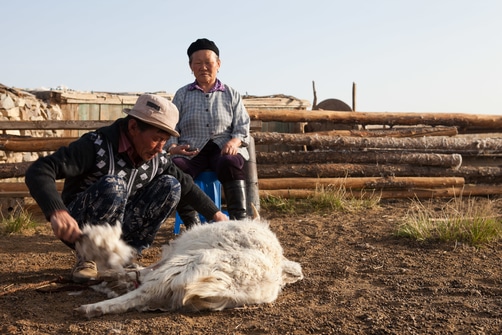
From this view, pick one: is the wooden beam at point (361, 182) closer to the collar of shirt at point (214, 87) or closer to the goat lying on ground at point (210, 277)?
the collar of shirt at point (214, 87)

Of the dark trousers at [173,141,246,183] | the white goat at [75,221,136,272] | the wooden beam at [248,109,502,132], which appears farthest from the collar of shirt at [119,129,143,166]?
the wooden beam at [248,109,502,132]

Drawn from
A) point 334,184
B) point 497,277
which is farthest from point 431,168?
point 497,277

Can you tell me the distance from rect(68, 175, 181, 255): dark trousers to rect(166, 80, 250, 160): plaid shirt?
1.39 meters

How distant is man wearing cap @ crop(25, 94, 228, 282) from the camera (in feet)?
10.5

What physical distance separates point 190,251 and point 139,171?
900mm

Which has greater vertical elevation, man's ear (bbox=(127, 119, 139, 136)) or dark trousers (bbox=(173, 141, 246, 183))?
man's ear (bbox=(127, 119, 139, 136))

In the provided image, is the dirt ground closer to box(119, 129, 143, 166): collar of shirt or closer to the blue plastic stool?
the blue plastic stool

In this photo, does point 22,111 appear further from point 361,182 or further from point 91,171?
point 91,171

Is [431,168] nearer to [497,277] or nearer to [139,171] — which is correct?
[497,277]

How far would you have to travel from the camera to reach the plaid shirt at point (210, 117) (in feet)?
17.1

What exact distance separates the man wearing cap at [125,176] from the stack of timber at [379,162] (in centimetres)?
393

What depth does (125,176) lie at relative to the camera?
3.61m

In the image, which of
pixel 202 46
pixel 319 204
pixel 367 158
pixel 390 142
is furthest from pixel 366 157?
pixel 202 46

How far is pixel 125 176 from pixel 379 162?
19.1 feet
